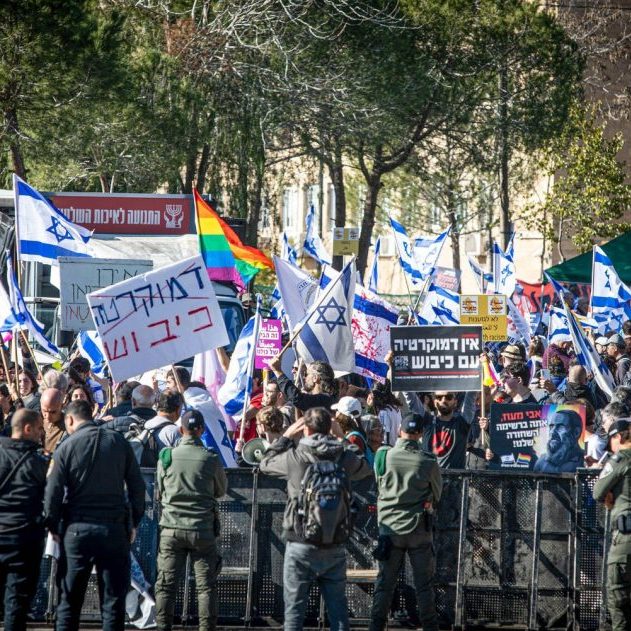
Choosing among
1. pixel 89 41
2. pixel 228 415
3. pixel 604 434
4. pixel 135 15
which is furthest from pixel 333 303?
pixel 135 15

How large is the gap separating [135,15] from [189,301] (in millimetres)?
16975

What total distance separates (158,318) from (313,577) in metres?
3.34

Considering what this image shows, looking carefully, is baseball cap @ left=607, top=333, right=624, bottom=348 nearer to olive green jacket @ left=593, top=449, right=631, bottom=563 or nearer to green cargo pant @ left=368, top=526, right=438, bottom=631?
olive green jacket @ left=593, top=449, right=631, bottom=563

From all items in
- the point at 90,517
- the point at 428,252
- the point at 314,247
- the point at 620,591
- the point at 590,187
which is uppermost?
the point at 590,187

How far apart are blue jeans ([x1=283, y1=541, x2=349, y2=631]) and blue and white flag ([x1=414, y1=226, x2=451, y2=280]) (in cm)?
927

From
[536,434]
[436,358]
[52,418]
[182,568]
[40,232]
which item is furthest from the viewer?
[40,232]

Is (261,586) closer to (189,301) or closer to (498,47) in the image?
(189,301)

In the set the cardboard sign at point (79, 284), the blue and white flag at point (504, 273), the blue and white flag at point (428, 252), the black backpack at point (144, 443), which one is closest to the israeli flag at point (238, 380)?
the cardboard sign at point (79, 284)

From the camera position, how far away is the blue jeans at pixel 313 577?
8.21 metres

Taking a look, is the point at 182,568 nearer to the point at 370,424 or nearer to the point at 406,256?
the point at 370,424

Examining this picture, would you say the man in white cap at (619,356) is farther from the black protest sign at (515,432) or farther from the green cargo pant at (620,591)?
the green cargo pant at (620,591)

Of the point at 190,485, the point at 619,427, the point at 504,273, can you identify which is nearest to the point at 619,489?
the point at 619,427

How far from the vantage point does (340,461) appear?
27.4ft

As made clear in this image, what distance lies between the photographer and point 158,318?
11.0 m
